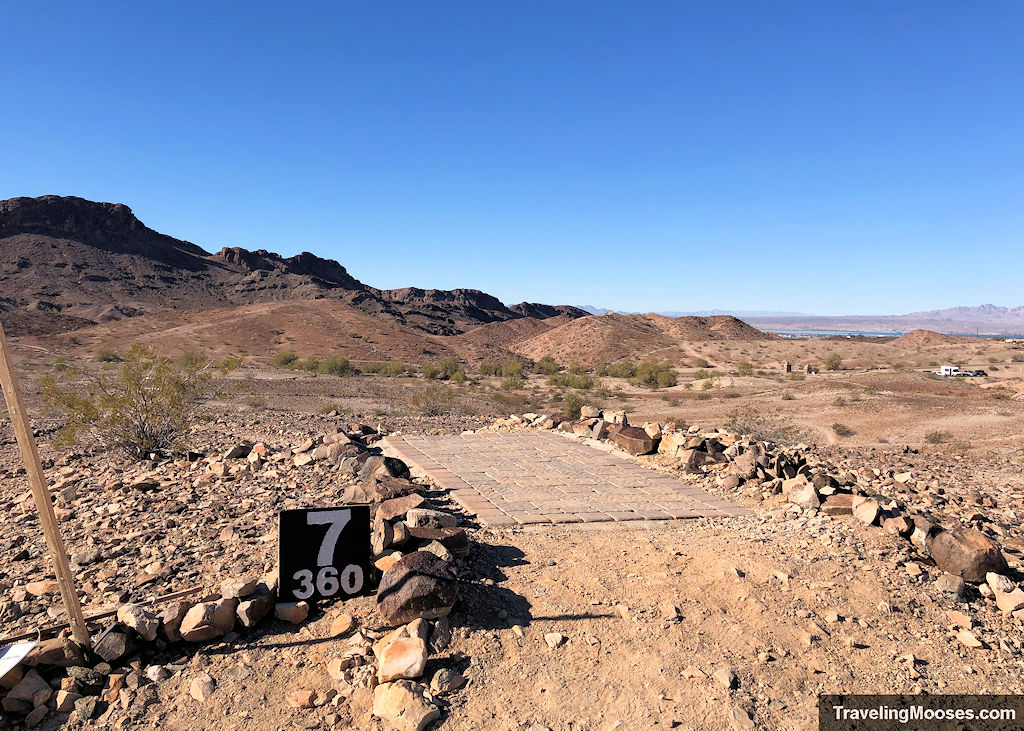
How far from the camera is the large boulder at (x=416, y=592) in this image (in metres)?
4.54

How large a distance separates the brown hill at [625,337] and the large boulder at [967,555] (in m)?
50.1

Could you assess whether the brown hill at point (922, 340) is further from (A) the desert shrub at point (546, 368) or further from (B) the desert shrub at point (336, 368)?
(B) the desert shrub at point (336, 368)

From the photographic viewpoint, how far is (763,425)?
19.6 metres

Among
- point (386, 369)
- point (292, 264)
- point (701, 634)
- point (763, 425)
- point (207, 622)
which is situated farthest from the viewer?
point (292, 264)

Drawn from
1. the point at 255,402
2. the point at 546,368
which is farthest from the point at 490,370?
the point at 255,402

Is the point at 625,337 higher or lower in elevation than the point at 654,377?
higher

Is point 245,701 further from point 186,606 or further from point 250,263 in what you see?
point 250,263

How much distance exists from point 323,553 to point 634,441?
6.71 metres

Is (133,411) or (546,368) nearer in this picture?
(133,411)

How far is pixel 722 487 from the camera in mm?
8562

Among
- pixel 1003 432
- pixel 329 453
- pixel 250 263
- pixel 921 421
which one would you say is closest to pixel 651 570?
pixel 329 453

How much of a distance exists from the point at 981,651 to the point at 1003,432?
14656 mm

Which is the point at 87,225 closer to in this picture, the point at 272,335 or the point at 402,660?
the point at 272,335

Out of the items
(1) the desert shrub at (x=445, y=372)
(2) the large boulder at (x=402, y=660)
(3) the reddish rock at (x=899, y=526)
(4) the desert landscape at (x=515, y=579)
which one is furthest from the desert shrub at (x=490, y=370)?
(2) the large boulder at (x=402, y=660)
